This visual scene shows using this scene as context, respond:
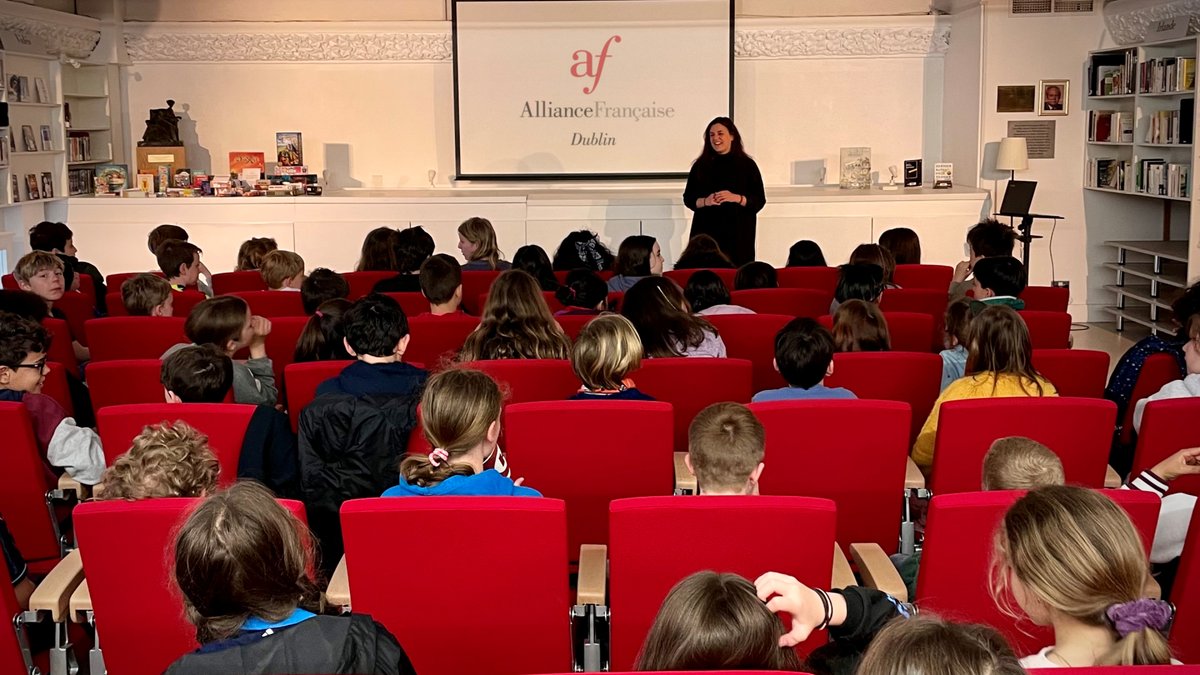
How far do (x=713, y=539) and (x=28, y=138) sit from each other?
884cm

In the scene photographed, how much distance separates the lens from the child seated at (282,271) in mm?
6590

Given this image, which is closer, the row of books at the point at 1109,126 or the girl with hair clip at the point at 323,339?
the girl with hair clip at the point at 323,339

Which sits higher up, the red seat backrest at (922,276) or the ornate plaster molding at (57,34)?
the ornate plaster molding at (57,34)

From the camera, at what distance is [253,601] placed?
6.61 feet

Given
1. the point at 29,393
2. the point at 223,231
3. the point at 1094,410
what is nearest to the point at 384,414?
the point at 29,393

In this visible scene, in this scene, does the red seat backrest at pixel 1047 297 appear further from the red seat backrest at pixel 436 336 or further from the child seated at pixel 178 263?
the child seated at pixel 178 263

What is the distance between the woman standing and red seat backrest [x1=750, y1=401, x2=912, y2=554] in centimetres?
529

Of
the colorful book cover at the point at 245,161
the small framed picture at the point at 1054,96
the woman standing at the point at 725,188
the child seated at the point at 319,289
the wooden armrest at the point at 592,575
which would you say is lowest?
the wooden armrest at the point at 592,575

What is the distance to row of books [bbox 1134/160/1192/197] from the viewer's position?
893cm

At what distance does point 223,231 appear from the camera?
10.5 meters

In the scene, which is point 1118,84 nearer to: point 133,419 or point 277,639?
point 133,419

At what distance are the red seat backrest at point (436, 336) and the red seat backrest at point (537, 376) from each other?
0.96 metres

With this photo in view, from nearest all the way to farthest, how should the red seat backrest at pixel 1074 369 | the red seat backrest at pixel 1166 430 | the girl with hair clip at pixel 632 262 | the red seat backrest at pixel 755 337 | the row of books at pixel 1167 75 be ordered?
the red seat backrest at pixel 1166 430
the red seat backrest at pixel 1074 369
the red seat backrest at pixel 755 337
the girl with hair clip at pixel 632 262
the row of books at pixel 1167 75

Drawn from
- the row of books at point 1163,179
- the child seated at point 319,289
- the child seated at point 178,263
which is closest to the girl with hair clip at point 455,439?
the child seated at point 319,289
